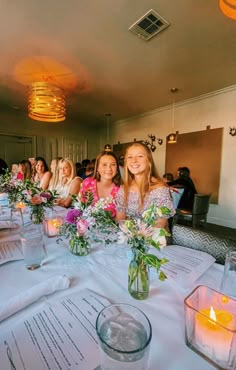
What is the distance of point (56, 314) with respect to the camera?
0.56 metres

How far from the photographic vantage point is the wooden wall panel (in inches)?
160

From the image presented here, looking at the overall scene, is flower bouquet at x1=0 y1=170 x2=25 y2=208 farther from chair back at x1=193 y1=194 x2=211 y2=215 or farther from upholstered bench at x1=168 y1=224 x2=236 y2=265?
chair back at x1=193 y1=194 x2=211 y2=215

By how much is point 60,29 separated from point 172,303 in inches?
108

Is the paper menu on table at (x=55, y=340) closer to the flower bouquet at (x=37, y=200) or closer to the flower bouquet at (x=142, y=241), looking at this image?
the flower bouquet at (x=142, y=241)

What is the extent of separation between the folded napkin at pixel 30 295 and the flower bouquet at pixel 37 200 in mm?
823

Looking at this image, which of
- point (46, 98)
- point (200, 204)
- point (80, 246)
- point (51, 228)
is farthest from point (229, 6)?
point (200, 204)

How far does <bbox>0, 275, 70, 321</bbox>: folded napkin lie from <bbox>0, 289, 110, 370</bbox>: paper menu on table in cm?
5

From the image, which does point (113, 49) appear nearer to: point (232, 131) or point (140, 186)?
point (140, 186)

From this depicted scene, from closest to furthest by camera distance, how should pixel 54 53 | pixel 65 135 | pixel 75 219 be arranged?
pixel 75 219, pixel 54 53, pixel 65 135

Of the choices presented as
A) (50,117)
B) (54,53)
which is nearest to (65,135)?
(50,117)

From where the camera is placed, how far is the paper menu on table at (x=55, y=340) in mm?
428

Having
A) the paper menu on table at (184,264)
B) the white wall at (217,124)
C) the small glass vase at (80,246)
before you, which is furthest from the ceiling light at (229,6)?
the white wall at (217,124)

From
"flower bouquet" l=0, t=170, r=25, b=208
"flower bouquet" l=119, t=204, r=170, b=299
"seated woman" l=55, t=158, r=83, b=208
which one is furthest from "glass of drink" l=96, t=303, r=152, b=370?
"seated woman" l=55, t=158, r=83, b=208

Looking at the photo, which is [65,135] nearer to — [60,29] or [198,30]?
[60,29]
